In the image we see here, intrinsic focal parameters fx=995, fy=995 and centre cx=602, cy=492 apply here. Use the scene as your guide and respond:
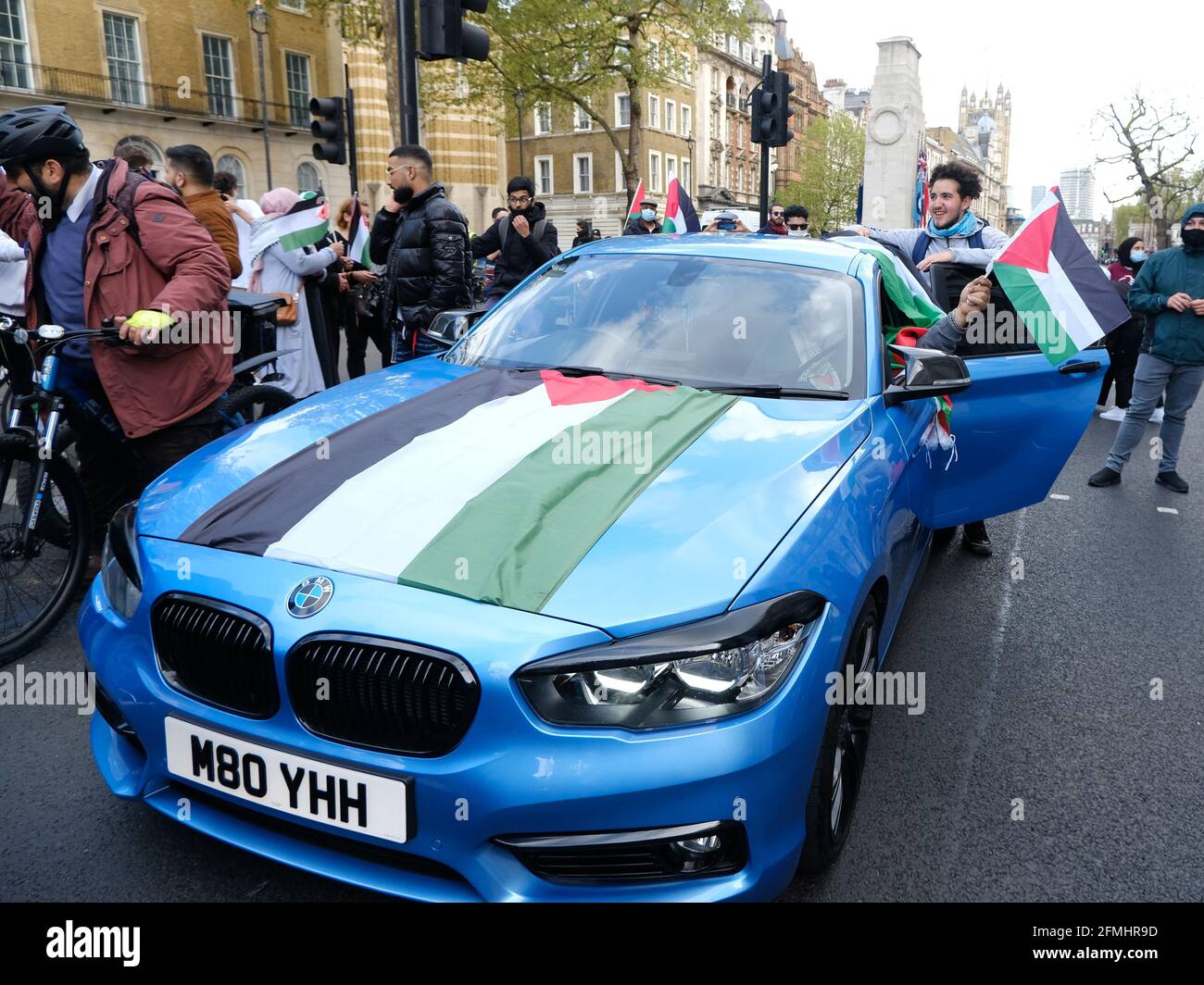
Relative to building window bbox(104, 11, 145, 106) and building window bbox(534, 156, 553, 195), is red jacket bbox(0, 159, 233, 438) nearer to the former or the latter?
building window bbox(104, 11, 145, 106)

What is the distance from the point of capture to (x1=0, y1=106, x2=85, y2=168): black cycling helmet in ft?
12.3

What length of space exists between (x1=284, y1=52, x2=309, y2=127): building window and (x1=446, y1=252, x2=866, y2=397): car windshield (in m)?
36.7

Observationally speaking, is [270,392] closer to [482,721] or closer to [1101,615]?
[482,721]

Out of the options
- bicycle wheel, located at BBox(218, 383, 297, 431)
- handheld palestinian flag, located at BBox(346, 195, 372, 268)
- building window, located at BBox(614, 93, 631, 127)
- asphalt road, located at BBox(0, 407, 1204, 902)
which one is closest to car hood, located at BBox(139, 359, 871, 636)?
asphalt road, located at BBox(0, 407, 1204, 902)

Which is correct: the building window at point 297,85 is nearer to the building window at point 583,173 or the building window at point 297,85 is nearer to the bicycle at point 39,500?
the building window at point 583,173

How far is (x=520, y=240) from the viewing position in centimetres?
881

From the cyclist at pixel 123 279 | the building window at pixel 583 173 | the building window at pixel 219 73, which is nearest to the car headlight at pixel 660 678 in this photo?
the cyclist at pixel 123 279

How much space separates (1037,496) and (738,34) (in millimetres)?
29459

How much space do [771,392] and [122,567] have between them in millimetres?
1950

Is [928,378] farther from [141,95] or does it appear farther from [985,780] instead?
[141,95]

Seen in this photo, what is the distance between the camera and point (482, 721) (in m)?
1.95

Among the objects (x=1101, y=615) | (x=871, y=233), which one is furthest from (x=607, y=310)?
(x=871, y=233)

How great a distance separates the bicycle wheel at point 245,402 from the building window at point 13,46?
29.7 metres

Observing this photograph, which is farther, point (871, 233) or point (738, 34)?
point (738, 34)
